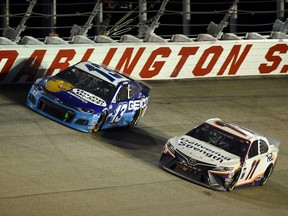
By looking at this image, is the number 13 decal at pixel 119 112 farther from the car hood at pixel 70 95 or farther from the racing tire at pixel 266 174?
the racing tire at pixel 266 174

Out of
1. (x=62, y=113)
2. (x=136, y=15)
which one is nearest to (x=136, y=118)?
(x=62, y=113)

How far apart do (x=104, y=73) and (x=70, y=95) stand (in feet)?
4.73

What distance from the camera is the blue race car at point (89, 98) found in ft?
63.6

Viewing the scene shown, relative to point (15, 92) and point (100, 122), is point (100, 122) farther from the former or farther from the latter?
point (15, 92)

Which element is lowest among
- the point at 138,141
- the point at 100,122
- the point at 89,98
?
the point at 138,141

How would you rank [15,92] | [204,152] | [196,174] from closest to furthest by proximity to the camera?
[196,174]
[204,152]
[15,92]

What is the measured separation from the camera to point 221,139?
17578 millimetres

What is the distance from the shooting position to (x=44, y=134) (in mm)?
19078

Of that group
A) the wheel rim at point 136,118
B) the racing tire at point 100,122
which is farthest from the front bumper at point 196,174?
the wheel rim at point 136,118

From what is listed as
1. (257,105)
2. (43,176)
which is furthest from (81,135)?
(257,105)

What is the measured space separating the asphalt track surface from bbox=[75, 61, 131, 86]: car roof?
122 centimetres

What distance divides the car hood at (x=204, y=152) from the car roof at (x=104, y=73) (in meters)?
3.56

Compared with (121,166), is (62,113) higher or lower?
higher

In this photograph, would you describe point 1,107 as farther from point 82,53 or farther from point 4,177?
point 4,177
